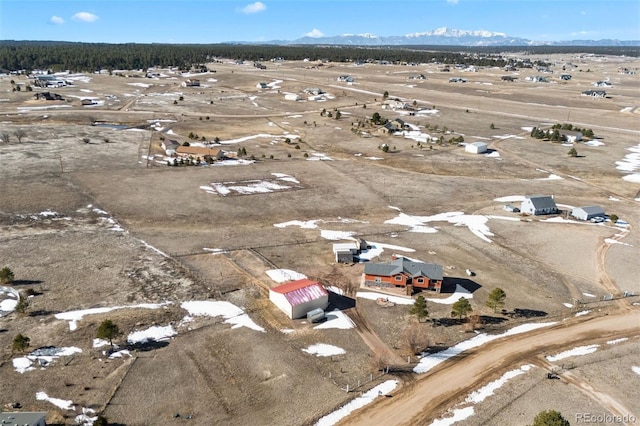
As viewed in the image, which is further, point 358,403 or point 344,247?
point 344,247

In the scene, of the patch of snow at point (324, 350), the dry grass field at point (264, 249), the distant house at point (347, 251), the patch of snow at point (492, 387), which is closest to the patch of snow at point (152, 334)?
the dry grass field at point (264, 249)

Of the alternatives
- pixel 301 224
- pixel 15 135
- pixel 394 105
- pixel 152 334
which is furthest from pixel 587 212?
pixel 15 135

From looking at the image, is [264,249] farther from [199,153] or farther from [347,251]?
[199,153]

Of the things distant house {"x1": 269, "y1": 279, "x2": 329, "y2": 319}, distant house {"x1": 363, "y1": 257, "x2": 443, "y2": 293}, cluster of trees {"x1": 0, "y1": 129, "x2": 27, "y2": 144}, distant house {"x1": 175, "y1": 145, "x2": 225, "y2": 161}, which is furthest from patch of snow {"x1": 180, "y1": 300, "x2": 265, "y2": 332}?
cluster of trees {"x1": 0, "y1": 129, "x2": 27, "y2": 144}

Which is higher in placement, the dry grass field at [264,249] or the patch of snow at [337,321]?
the dry grass field at [264,249]

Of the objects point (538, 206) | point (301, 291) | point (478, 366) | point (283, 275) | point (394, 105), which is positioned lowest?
point (478, 366)

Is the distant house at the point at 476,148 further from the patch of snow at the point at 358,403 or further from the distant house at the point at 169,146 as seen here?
the patch of snow at the point at 358,403

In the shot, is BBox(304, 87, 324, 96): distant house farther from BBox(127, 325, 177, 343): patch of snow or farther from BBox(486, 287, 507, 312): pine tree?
BBox(127, 325, 177, 343): patch of snow
